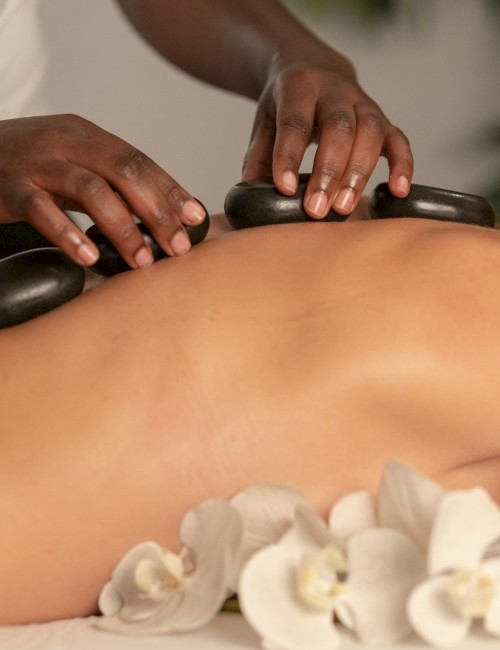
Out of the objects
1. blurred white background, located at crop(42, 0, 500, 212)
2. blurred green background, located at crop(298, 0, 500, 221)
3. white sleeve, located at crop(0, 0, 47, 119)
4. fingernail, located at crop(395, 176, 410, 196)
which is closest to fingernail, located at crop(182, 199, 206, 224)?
fingernail, located at crop(395, 176, 410, 196)

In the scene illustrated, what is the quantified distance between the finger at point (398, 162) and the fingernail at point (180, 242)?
0.22m

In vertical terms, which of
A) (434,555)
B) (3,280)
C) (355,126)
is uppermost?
(355,126)

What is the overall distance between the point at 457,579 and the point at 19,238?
72 centimetres

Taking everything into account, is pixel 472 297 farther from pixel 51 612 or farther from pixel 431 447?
pixel 51 612

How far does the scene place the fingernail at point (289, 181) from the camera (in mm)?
919

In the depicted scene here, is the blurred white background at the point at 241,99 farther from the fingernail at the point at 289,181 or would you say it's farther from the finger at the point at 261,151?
the fingernail at the point at 289,181

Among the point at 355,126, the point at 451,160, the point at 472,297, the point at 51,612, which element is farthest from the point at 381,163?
the point at 51,612

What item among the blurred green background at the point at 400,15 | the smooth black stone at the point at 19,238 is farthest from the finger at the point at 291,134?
the blurred green background at the point at 400,15

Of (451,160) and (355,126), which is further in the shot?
(451,160)

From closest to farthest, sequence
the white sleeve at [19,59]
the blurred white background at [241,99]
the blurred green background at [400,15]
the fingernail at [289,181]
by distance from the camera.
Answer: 1. the fingernail at [289,181]
2. the white sleeve at [19,59]
3. the blurred green background at [400,15]
4. the blurred white background at [241,99]

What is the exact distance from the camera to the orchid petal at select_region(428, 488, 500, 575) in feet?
1.87

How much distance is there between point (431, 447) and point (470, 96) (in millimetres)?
2241

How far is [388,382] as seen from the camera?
0.72m

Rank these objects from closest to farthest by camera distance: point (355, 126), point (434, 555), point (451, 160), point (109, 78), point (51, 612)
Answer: point (434, 555) < point (51, 612) < point (355, 126) < point (109, 78) < point (451, 160)
